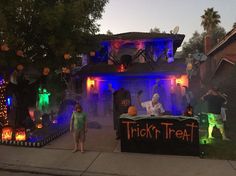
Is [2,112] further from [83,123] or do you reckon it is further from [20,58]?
[83,123]

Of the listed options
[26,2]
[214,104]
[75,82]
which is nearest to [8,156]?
[26,2]

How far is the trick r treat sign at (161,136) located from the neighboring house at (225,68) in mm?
6506

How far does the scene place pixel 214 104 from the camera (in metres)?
10.1

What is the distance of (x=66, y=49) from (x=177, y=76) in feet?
26.8

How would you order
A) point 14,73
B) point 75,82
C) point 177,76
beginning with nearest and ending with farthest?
point 14,73
point 177,76
point 75,82

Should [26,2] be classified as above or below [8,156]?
above

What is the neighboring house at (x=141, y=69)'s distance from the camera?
17.2m

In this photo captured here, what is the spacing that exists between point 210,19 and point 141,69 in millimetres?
36675

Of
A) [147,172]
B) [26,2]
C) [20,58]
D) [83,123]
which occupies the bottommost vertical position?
[147,172]

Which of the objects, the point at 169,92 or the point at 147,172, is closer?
the point at 147,172

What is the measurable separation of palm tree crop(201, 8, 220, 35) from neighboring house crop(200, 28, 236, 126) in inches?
635

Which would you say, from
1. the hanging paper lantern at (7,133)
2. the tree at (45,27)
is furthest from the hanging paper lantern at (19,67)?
the hanging paper lantern at (7,133)

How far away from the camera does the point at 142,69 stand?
17.6 m

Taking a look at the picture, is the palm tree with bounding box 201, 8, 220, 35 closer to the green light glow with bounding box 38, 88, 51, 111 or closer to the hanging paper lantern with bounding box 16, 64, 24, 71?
the green light glow with bounding box 38, 88, 51, 111
